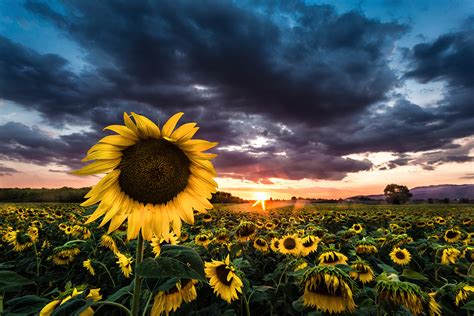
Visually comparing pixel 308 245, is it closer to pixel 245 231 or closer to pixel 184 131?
pixel 245 231

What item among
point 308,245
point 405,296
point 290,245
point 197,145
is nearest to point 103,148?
point 197,145

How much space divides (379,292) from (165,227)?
1.97 metres

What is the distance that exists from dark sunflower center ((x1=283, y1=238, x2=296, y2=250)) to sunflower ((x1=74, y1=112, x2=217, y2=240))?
395 centimetres

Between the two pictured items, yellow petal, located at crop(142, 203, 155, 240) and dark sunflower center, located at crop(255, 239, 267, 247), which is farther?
dark sunflower center, located at crop(255, 239, 267, 247)

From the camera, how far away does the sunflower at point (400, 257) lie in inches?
218

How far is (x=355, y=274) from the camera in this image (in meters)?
4.02

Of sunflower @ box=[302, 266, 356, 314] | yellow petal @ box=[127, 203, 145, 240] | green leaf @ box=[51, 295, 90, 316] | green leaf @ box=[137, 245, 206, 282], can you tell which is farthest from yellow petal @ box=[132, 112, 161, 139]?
sunflower @ box=[302, 266, 356, 314]

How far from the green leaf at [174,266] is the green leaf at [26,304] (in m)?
1.44

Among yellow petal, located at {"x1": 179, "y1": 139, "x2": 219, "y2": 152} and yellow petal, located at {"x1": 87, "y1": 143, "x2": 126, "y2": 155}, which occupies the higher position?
yellow petal, located at {"x1": 179, "y1": 139, "x2": 219, "y2": 152}

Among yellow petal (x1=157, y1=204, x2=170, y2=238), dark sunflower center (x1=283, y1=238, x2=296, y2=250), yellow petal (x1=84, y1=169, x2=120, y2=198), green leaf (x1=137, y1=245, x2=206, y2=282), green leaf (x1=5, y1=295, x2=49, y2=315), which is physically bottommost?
green leaf (x1=5, y1=295, x2=49, y2=315)

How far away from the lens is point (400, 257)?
5.66 meters

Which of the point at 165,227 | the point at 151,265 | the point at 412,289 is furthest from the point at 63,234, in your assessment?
the point at 412,289

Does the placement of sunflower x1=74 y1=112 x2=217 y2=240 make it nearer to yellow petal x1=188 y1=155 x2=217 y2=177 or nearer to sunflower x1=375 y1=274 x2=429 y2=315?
yellow petal x1=188 y1=155 x2=217 y2=177

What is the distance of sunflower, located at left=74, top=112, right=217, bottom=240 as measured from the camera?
2.18 metres
